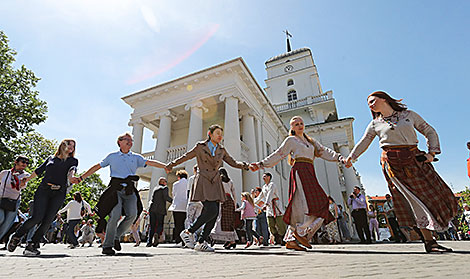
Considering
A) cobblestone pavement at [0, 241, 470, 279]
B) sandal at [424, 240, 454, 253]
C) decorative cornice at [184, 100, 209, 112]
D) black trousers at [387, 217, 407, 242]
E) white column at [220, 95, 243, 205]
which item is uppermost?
decorative cornice at [184, 100, 209, 112]

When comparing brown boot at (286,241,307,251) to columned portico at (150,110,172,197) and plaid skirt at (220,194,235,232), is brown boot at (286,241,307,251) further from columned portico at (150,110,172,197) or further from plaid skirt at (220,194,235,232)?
columned portico at (150,110,172,197)

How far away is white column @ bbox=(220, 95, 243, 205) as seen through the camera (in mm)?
12742

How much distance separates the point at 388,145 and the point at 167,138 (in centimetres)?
1401

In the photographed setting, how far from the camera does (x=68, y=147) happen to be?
4.44 metres

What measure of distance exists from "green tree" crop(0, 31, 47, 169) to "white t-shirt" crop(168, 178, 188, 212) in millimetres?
13382

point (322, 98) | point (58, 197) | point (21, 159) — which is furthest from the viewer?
point (322, 98)

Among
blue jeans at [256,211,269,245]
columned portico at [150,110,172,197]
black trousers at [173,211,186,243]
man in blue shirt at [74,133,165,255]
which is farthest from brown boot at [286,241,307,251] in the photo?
columned portico at [150,110,172,197]

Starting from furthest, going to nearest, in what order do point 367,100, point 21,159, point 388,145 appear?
point 21,159
point 367,100
point 388,145

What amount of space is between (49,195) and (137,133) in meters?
13.3

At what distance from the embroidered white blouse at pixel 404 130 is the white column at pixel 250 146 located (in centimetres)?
1070

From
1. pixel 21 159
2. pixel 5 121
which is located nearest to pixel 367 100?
pixel 21 159

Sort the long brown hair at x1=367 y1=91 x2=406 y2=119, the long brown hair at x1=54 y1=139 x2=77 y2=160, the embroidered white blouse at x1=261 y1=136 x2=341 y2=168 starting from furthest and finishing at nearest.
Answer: the long brown hair at x1=54 y1=139 x2=77 y2=160, the embroidered white blouse at x1=261 y1=136 x2=341 y2=168, the long brown hair at x1=367 y1=91 x2=406 y2=119

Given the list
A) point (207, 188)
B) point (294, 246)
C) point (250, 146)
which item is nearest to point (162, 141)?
point (250, 146)

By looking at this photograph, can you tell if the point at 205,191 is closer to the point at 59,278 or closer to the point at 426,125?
the point at 59,278
